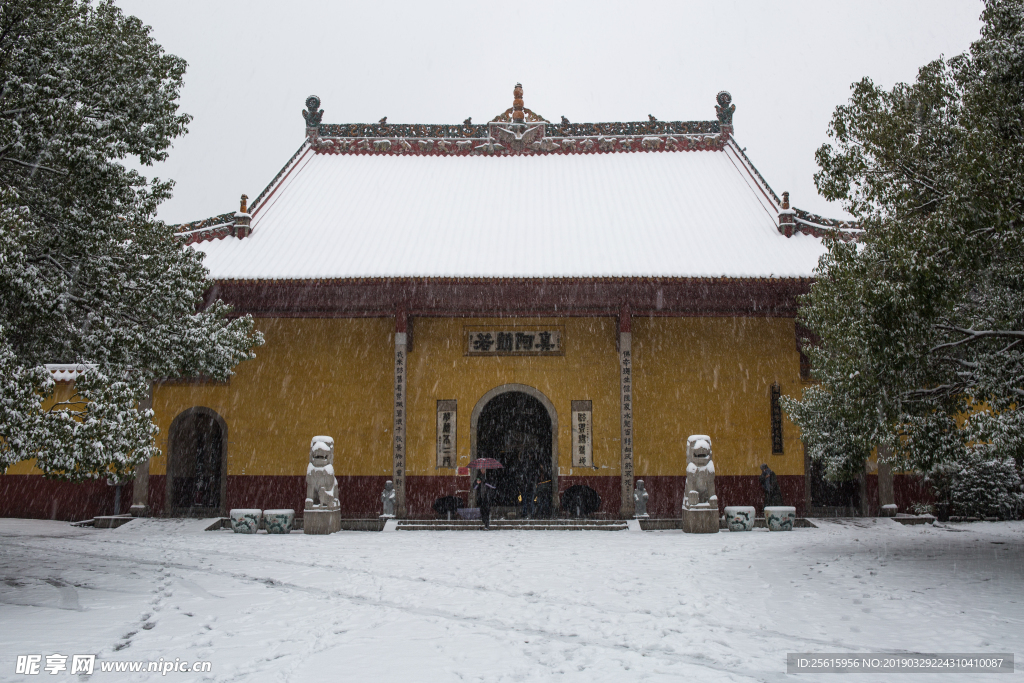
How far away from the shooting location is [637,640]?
491 cm

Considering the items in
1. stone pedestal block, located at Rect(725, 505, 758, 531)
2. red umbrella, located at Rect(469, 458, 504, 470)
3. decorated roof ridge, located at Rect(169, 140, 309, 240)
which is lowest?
stone pedestal block, located at Rect(725, 505, 758, 531)

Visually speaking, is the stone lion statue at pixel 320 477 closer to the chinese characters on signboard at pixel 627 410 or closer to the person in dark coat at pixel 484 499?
the person in dark coat at pixel 484 499

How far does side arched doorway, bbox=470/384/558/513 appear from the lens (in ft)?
40.7

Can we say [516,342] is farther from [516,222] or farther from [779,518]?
[779,518]

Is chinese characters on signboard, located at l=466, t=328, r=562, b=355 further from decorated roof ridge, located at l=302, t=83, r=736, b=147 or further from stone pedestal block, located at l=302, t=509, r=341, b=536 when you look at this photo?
decorated roof ridge, located at l=302, t=83, r=736, b=147

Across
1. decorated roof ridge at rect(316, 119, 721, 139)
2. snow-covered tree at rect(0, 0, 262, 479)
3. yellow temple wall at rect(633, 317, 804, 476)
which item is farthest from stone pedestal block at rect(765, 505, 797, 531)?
decorated roof ridge at rect(316, 119, 721, 139)

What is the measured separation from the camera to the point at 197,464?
12820mm

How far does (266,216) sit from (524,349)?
18.2 feet

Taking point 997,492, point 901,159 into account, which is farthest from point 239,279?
point 997,492

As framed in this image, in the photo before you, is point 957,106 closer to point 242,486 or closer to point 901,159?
point 901,159

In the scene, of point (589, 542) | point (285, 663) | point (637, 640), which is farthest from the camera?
point (589, 542)

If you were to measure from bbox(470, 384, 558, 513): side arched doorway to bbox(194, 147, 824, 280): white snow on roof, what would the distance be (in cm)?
229

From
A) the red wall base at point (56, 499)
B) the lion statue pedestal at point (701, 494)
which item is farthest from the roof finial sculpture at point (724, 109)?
the red wall base at point (56, 499)

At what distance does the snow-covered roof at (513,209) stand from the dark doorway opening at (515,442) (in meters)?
2.53
